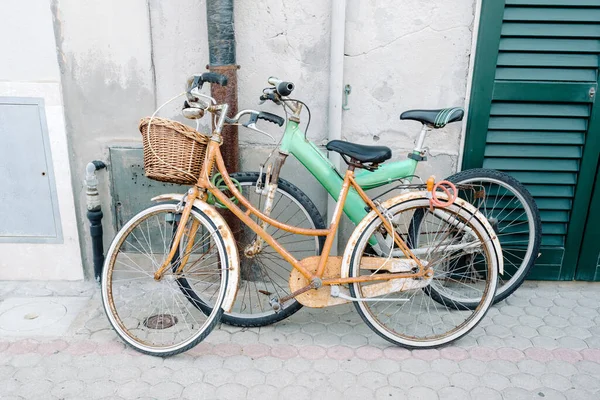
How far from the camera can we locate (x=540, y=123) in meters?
3.93

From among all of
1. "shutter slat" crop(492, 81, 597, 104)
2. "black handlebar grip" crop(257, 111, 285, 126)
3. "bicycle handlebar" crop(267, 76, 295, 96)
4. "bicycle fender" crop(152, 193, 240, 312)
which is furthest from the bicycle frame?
"shutter slat" crop(492, 81, 597, 104)

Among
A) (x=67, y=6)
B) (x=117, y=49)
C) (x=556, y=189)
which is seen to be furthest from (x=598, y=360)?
(x=67, y=6)

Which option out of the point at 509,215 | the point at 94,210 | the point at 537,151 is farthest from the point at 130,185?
the point at 537,151

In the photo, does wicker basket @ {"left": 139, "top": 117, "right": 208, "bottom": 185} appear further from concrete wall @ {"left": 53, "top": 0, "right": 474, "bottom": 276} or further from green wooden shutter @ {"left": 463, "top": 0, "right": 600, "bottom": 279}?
green wooden shutter @ {"left": 463, "top": 0, "right": 600, "bottom": 279}

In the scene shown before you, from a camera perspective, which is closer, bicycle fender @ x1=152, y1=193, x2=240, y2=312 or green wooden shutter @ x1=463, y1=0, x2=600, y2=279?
bicycle fender @ x1=152, y1=193, x2=240, y2=312

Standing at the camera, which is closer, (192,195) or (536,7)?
(192,195)

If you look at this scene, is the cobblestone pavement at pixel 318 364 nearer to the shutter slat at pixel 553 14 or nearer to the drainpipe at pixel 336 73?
the drainpipe at pixel 336 73

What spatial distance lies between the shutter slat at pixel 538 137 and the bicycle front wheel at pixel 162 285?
2.23 metres

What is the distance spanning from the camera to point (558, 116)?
12.8ft

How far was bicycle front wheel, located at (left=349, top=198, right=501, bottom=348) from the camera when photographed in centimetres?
335

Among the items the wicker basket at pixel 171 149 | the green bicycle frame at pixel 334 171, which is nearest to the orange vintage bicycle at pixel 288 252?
the wicker basket at pixel 171 149

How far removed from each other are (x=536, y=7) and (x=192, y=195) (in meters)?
2.71

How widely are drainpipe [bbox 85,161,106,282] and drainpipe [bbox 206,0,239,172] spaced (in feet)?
3.30

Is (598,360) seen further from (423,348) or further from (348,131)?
(348,131)
